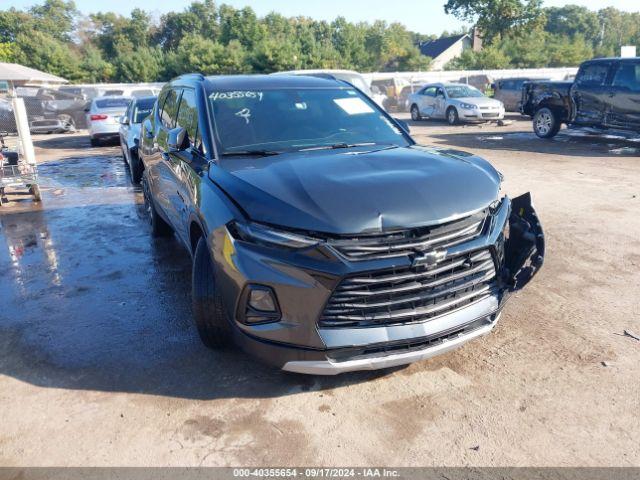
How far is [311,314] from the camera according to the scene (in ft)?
9.20

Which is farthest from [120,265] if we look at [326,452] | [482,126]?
[482,126]

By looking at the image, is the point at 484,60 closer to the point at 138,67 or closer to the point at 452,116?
the point at 138,67

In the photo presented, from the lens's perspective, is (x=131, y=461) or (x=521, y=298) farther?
(x=521, y=298)

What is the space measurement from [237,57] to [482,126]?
32.0 meters

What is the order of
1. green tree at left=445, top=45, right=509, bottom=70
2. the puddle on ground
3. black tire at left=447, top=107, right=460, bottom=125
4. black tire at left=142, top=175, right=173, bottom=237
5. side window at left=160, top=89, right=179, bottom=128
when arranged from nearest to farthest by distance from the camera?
side window at left=160, top=89, right=179, bottom=128 < black tire at left=142, top=175, right=173, bottom=237 < the puddle on ground < black tire at left=447, top=107, right=460, bottom=125 < green tree at left=445, top=45, right=509, bottom=70

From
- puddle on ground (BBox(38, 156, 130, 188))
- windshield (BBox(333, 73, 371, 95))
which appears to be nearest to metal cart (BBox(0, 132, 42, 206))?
puddle on ground (BBox(38, 156, 130, 188))

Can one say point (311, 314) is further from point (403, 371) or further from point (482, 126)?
point (482, 126)

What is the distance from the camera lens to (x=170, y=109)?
5402 millimetres

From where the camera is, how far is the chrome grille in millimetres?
2775

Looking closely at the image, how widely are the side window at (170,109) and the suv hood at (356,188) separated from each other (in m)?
1.82

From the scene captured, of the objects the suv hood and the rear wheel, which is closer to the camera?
the suv hood

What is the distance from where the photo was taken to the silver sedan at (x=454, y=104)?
725 inches

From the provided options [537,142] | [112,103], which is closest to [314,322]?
[537,142]

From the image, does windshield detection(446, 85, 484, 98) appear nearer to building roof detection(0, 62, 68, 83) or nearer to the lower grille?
building roof detection(0, 62, 68, 83)
